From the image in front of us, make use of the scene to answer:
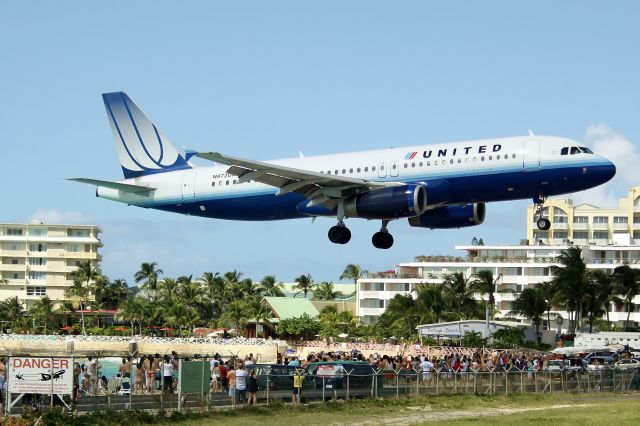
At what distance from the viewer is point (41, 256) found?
625 feet

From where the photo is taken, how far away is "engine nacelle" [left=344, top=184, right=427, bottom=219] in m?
52.2

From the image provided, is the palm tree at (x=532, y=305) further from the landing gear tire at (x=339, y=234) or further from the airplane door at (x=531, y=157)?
the airplane door at (x=531, y=157)

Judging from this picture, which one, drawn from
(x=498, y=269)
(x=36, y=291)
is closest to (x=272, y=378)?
(x=498, y=269)

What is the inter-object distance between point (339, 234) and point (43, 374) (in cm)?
2608

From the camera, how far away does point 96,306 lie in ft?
579

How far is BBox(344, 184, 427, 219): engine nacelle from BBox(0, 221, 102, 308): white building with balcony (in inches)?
5509

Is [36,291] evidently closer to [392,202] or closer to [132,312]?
[132,312]

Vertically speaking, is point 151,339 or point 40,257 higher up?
point 40,257

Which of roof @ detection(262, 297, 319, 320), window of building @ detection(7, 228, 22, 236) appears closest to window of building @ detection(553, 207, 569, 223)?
roof @ detection(262, 297, 319, 320)

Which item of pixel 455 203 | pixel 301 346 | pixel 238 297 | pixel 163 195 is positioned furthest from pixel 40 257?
pixel 455 203

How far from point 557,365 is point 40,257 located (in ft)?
465

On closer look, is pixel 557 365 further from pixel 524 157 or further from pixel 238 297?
pixel 238 297

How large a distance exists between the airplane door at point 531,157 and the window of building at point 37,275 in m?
148

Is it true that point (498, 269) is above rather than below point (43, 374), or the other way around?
above
